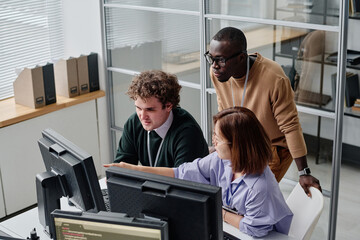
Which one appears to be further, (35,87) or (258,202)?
(35,87)

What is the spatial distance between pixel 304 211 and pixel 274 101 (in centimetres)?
63

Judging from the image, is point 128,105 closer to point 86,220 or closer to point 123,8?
point 123,8

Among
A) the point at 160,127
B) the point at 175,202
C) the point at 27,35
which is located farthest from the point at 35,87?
the point at 175,202

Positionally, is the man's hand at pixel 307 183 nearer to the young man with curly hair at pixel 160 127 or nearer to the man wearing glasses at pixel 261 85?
the man wearing glasses at pixel 261 85

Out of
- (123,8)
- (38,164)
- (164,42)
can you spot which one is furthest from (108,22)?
(38,164)

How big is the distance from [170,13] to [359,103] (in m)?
1.42

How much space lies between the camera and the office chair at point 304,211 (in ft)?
7.12

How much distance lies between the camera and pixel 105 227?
1.63 meters

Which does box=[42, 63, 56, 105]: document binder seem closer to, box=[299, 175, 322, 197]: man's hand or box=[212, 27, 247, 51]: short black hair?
box=[212, 27, 247, 51]: short black hair

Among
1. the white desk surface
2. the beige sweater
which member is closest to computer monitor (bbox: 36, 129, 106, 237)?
the white desk surface

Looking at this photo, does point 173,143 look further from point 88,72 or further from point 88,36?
point 88,36

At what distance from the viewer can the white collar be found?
100 inches

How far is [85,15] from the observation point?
4.32 meters

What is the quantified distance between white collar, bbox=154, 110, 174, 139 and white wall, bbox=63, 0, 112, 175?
6.23ft
